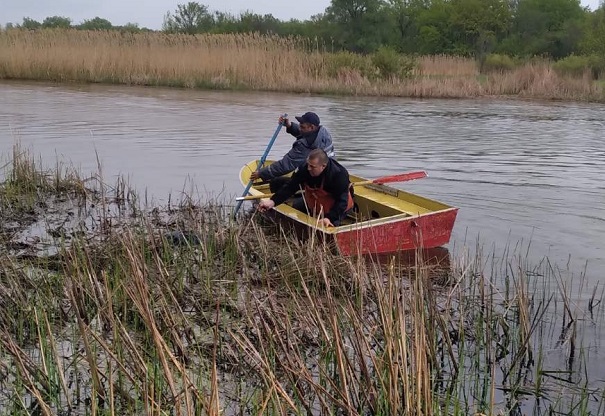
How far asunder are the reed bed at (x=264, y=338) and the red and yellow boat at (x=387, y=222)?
1.60 feet

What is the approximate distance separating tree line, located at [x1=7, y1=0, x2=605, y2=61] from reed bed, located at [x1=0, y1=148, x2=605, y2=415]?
1600 inches

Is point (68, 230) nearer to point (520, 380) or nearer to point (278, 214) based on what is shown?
point (278, 214)

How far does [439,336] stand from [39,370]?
245cm

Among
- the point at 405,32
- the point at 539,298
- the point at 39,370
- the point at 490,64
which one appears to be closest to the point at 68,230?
the point at 39,370

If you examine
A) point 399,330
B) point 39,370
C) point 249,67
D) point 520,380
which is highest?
point 249,67

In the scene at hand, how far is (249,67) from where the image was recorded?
82.8 feet

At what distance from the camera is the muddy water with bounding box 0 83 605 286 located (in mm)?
8898

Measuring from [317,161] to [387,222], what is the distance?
0.83 m

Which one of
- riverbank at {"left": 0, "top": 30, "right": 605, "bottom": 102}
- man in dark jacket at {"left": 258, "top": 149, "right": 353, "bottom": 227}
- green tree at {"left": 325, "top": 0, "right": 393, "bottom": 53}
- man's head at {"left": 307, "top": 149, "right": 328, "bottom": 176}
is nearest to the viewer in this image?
man's head at {"left": 307, "top": 149, "right": 328, "bottom": 176}

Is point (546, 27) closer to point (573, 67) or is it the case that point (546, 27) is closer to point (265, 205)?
point (573, 67)

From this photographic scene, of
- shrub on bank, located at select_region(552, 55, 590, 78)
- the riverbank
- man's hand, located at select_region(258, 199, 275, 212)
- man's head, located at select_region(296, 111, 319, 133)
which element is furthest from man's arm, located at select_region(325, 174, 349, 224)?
shrub on bank, located at select_region(552, 55, 590, 78)

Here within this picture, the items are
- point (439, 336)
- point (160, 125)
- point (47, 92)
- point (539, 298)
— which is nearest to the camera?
point (439, 336)

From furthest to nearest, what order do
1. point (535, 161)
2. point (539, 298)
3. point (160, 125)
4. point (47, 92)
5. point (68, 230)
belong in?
point (47, 92) → point (160, 125) → point (535, 161) → point (68, 230) → point (539, 298)

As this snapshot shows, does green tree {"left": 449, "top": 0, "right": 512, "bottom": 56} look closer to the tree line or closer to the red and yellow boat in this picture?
the tree line
